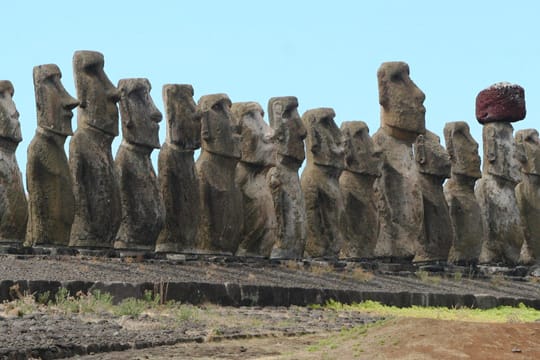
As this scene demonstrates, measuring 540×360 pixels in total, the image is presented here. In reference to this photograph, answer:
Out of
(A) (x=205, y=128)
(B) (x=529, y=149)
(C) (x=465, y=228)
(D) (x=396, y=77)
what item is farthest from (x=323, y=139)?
(B) (x=529, y=149)

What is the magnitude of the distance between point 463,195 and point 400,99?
2.98m

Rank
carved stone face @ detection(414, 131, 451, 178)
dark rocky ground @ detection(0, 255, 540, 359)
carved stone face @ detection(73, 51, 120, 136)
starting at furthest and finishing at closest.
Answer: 1. carved stone face @ detection(414, 131, 451, 178)
2. carved stone face @ detection(73, 51, 120, 136)
3. dark rocky ground @ detection(0, 255, 540, 359)

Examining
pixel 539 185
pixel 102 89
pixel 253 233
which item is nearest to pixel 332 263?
pixel 253 233

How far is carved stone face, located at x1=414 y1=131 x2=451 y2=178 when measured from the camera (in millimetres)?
27109

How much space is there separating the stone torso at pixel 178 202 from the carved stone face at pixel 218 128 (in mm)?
793

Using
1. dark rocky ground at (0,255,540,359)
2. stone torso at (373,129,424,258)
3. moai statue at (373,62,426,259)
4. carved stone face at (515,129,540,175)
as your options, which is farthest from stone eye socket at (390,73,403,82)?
carved stone face at (515,129,540,175)

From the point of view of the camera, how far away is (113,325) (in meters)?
12.8

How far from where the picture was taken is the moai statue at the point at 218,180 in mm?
21875

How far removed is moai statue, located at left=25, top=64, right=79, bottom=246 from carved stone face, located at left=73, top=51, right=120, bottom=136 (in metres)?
0.44

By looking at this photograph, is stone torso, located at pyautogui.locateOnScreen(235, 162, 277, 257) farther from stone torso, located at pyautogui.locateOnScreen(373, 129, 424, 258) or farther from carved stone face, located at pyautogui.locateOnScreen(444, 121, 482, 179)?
carved stone face, located at pyautogui.locateOnScreen(444, 121, 482, 179)

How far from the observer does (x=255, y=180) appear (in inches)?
914

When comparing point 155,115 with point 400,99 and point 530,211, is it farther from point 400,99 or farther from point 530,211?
point 530,211

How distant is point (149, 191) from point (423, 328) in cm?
970

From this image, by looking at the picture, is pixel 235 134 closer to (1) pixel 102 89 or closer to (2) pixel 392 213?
(1) pixel 102 89
